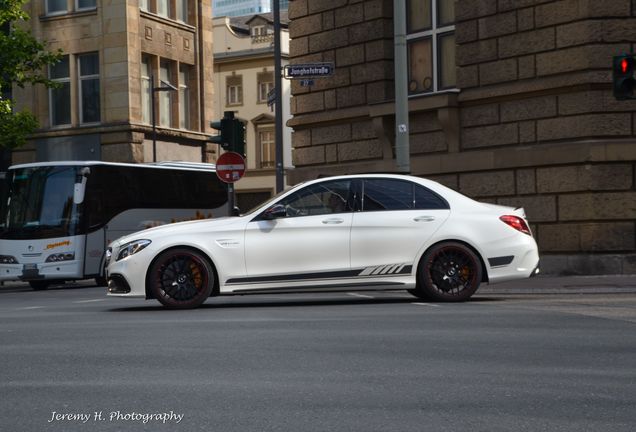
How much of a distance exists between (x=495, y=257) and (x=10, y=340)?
18.9ft

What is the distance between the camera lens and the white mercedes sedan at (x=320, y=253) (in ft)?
45.0

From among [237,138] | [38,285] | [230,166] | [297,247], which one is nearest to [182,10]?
[38,285]

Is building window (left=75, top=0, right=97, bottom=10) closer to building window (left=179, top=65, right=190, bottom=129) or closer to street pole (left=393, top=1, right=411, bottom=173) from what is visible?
building window (left=179, top=65, right=190, bottom=129)

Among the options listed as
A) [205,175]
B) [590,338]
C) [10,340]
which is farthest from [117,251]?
[205,175]

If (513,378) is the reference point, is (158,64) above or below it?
above

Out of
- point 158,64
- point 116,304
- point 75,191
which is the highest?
point 158,64

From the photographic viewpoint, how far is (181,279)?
13750mm

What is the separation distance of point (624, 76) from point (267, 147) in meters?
53.1

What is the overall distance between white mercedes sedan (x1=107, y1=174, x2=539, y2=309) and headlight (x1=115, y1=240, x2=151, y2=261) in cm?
1

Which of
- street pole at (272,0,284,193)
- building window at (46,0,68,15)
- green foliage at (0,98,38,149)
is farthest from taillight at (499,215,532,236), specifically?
building window at (46,0,68,15)

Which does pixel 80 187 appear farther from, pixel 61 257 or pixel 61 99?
pixel 61 99

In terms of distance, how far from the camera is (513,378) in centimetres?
754

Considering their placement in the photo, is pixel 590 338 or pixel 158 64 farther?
pixel 158 64

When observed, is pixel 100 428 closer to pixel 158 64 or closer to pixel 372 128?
pixel 372 128
